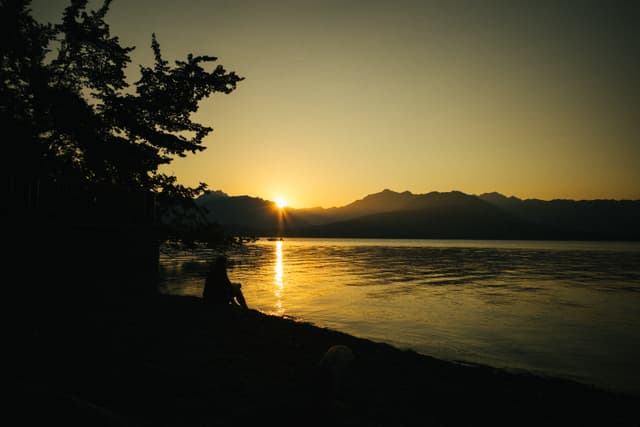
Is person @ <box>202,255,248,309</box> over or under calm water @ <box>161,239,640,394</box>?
over

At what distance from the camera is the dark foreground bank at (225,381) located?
223 inches

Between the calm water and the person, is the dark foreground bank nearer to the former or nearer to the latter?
the person

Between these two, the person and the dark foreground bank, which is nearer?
the dark foreground bank

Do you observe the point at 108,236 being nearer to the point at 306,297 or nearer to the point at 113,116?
the point at 113,116

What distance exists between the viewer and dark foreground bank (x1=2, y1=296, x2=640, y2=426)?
5.66 metres

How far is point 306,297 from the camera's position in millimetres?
26000

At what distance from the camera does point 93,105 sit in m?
17.7

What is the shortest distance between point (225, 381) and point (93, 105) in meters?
15.7

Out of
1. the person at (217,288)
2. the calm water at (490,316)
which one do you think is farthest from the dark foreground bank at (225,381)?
the calm water at (490,316)

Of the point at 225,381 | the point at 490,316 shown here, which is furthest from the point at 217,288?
the point at 490,316

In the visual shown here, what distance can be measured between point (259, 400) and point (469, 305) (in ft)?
63.3

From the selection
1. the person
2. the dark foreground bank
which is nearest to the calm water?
the dark foreground bank

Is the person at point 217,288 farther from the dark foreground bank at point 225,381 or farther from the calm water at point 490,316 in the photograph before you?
the calm water at point 490,316

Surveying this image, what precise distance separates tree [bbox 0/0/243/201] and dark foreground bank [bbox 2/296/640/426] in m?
8.02
